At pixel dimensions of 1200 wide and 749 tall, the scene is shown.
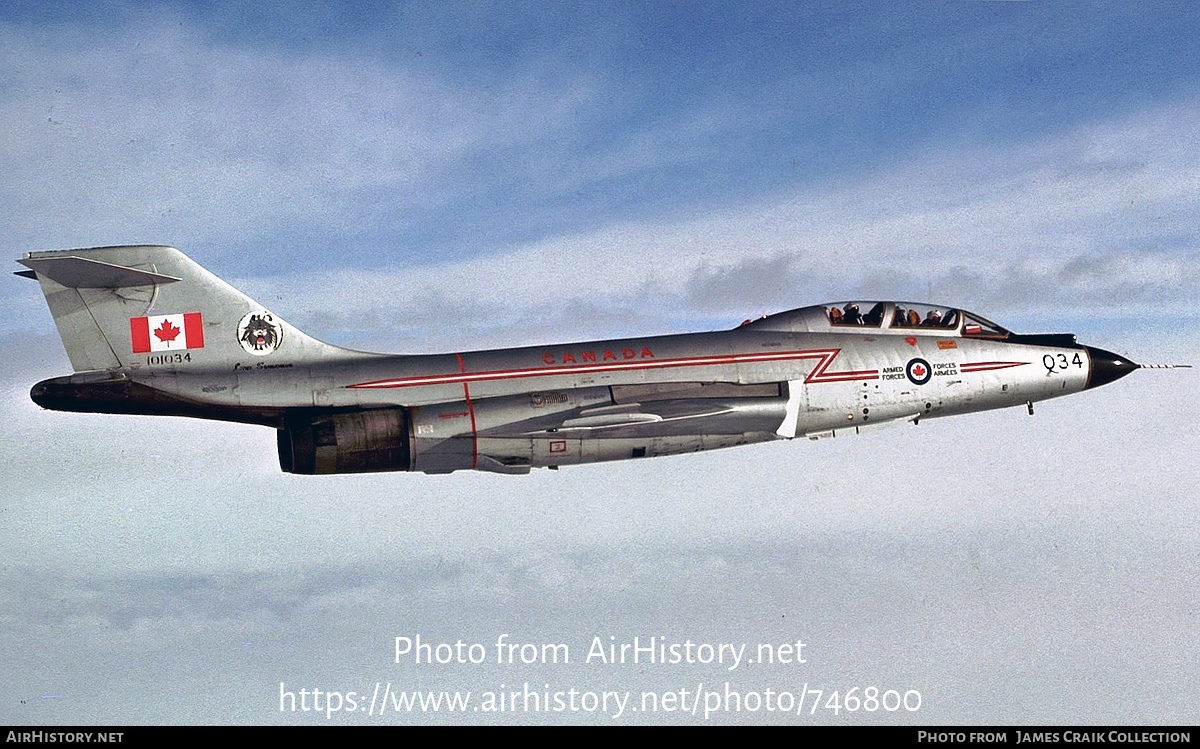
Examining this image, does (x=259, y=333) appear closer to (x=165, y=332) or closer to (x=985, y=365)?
(x=165, y=332)

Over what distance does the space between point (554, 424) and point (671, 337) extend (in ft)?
10.0

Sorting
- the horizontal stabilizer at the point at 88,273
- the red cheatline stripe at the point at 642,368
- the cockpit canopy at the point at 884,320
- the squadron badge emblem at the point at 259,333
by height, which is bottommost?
the red cheatline stripe at the point at 642,368

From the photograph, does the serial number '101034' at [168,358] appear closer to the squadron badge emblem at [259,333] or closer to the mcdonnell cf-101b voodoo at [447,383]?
the mcdonnell cf-101b voodoo at [447,383]

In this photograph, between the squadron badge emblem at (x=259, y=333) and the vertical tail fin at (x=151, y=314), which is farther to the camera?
the squadron badge emblem at (x=259, y=333)

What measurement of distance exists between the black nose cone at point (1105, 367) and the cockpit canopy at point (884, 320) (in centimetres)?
173

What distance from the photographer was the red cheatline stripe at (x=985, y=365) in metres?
21.9

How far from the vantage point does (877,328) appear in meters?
22.1

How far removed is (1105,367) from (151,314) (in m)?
17.7

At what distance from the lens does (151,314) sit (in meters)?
19.9

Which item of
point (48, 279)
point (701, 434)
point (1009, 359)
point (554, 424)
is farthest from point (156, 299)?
point (1009, 359)

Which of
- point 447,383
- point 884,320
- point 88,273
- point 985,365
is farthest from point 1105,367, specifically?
point 88,273

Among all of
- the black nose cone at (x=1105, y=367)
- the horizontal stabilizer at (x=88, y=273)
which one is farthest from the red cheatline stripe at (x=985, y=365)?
the horizontal stabilizer at (x=88, y=273)

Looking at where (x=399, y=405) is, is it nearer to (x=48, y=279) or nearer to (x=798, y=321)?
(x=48, y=279)

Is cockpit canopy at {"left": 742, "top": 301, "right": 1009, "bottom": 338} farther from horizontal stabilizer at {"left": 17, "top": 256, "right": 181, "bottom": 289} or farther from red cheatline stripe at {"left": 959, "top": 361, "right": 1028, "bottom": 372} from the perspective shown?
horizontal stabilizer at {"left": 17, "top": 256, "right": 181, "bottom": 289}
